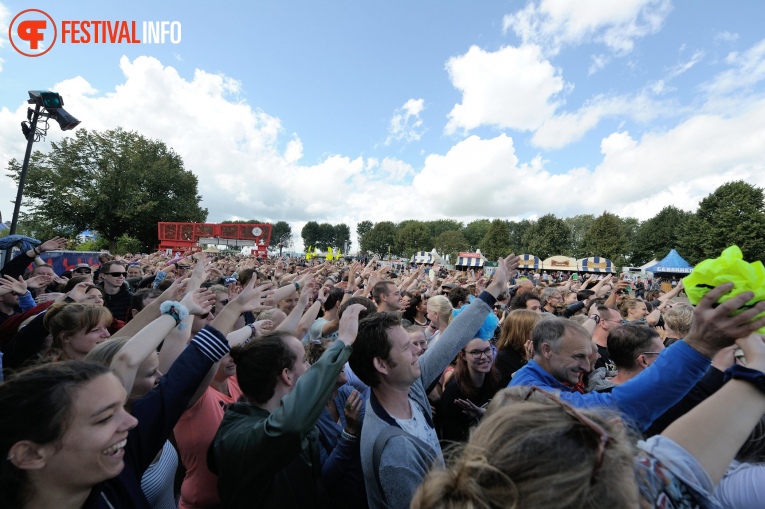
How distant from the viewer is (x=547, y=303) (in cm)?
820

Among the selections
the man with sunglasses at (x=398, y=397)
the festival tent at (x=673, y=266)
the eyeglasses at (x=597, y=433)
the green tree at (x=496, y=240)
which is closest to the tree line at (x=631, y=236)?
the green tree at (x=496, y=240)

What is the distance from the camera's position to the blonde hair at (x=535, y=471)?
80 centimetres

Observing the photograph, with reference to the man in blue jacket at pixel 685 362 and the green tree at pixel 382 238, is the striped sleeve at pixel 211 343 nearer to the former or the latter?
the man in blue jacket at pixel 685 362

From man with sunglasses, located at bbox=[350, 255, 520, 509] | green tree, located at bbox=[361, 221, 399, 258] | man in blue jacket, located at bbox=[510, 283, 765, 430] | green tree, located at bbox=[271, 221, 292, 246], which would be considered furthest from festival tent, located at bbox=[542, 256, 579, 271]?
green tree, located at bbox=[271, 221, 292, 246]

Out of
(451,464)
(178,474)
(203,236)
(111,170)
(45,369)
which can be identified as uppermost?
(111,170)

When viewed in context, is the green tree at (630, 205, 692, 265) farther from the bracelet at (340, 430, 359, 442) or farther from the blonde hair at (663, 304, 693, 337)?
the bracelet at (340, 430, 359, 442)

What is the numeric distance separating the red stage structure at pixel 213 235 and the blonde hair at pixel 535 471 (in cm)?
3234

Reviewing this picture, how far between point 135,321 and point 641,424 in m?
3.44

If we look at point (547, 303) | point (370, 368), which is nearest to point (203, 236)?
point (547, 303)

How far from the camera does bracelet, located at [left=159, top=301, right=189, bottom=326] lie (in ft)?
7.23

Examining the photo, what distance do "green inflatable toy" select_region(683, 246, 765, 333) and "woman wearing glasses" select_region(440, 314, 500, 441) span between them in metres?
1.76

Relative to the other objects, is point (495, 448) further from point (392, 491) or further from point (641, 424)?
point (641, 424)

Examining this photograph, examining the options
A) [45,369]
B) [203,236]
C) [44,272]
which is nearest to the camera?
[45,369]

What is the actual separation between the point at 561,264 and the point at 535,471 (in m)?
59.7
